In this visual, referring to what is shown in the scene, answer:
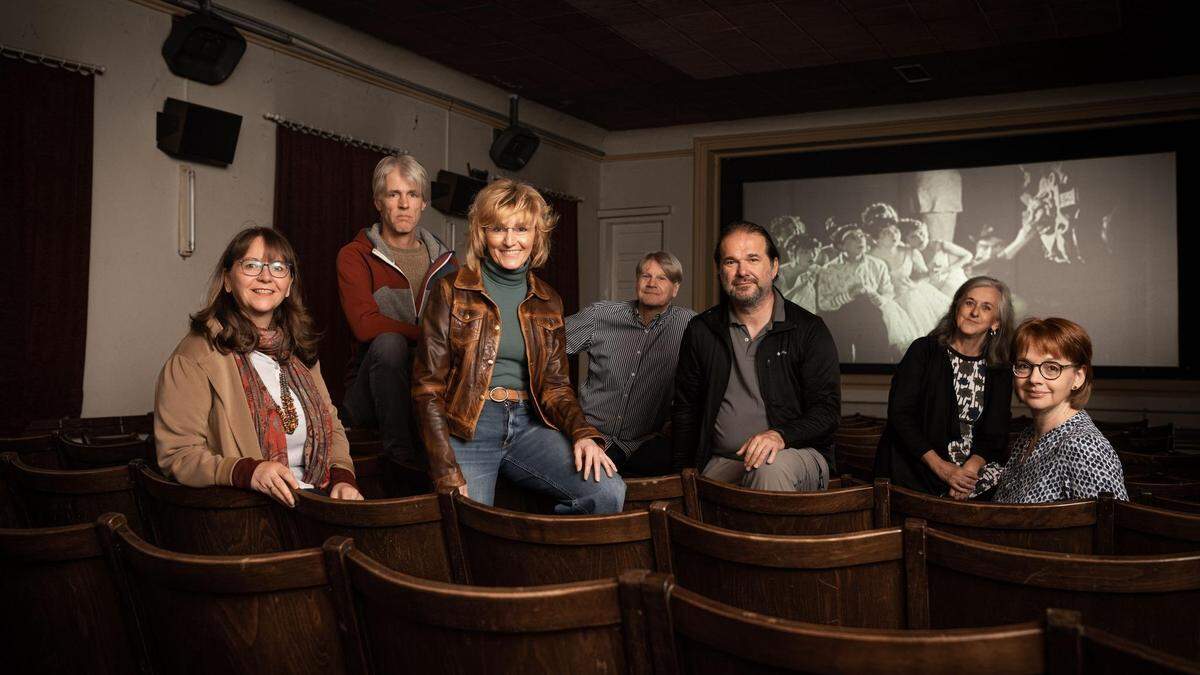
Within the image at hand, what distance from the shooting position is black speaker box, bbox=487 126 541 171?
27.2ft

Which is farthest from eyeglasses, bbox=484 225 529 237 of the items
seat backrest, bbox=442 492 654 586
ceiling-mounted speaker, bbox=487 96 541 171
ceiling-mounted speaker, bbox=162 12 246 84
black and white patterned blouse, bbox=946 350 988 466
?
ceiling-mounted speaker, bbox=487 96 541 171

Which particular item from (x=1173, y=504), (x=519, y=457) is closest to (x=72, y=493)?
(x=519, y=457)

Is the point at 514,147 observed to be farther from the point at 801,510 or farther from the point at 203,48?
the point at 801,510

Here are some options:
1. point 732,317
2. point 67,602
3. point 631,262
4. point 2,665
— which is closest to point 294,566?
point 67,602

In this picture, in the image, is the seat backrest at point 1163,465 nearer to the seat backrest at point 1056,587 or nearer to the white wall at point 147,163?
the seat backrest at point 1056,587

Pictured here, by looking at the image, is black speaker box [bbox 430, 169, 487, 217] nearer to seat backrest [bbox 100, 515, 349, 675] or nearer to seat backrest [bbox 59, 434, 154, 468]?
seat backrest [bbox 59, 434, 154, 468]

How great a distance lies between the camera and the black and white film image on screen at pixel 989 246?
832 cm

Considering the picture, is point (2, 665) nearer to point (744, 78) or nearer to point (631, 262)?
point (744, 78)

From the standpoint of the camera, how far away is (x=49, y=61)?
5.00 meters

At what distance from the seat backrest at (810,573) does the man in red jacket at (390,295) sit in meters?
1.68

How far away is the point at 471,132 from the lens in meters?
8.26

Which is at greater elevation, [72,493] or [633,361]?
[633,361]

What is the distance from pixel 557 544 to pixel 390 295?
6.51 feet

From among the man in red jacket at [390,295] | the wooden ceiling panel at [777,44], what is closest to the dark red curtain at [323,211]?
the wooden ceiling panel at [777,44]
